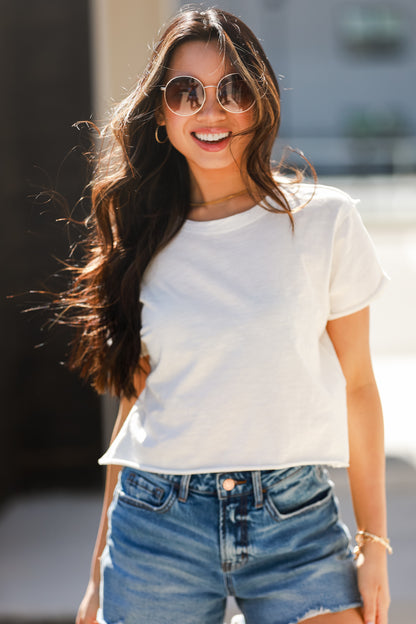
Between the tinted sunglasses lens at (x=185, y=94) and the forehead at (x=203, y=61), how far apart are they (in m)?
0.02

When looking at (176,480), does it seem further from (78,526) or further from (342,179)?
(342,179)

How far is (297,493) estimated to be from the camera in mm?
1520

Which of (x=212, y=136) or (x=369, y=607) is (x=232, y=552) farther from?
(x=212, y=136)

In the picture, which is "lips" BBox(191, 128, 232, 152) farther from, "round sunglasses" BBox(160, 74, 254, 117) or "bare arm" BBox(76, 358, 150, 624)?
"bare arm" BBox(76, 358, 150, 624)

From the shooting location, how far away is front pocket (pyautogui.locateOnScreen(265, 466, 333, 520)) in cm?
150

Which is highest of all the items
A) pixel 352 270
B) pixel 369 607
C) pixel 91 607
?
pixel 352 270

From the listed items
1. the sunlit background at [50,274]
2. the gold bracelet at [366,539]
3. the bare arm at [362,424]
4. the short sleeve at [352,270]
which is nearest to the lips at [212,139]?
the short sleeve at [352,270]

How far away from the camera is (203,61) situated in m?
1.62

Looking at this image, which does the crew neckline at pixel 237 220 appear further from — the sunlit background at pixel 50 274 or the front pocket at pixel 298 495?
the sunlit background at pixel 50 274

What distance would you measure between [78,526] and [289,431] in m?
2.45

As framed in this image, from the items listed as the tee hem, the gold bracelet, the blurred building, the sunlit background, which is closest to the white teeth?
the tee hem

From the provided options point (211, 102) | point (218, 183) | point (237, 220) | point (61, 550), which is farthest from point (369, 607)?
point (61, 550)

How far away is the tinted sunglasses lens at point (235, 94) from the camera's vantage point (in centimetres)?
159

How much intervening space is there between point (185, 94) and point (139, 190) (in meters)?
0.27
